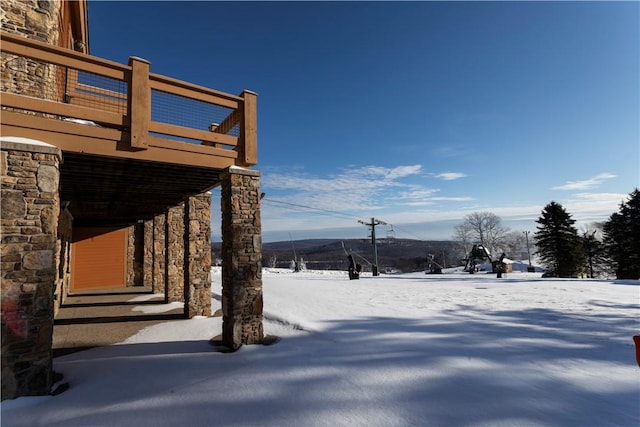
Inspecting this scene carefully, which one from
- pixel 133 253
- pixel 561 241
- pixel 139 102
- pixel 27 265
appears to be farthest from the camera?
pixel 561 241

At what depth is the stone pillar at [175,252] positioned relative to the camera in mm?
10547

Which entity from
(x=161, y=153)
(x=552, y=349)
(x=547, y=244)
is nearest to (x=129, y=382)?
(x=161, y=153)

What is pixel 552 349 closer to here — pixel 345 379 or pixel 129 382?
pixel 345 379

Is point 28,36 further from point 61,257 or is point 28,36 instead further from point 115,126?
point 61,257

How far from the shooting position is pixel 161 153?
5641 millimetres

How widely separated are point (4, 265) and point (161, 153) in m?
2.60

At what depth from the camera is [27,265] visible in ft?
14.3

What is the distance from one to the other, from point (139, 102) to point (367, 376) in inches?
215

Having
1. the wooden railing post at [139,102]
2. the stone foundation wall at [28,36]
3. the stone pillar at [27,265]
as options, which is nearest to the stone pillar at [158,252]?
the stone foundation wall at [28,36]

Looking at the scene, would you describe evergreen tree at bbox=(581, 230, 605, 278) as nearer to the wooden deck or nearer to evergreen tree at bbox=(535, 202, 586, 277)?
evergreen tree at bbox=(535, 202, 586, 277)

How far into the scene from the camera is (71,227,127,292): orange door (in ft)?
52.5

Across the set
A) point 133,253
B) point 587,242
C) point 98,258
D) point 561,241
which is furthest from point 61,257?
point 587,242

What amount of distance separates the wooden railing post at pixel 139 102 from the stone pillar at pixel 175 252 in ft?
18.3

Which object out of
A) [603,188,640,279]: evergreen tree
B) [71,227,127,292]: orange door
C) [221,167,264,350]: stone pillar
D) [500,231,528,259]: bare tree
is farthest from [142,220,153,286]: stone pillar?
[500,231,528,259]: bare tree
